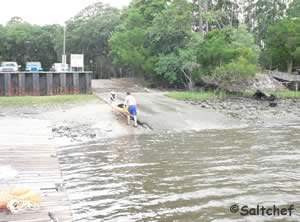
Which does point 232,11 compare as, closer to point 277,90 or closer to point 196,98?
point 277,90

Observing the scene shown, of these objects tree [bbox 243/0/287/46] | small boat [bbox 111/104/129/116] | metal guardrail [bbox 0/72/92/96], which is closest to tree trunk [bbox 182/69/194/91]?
metal guardrail [bbox 0/72/92/96]

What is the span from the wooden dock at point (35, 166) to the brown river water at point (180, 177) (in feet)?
1.14

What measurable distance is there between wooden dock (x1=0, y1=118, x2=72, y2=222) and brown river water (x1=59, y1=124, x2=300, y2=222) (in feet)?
1.14

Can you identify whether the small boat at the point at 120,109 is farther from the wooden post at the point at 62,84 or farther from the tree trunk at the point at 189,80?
the tree trunk at the point at 189,80

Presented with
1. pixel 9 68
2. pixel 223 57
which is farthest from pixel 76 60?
pixel 223 57

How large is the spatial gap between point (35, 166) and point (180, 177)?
11.4 feet

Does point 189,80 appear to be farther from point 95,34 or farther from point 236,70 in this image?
point 95,34

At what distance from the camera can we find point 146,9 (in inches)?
1747

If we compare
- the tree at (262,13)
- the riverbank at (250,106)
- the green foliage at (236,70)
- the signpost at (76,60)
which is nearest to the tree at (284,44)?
the riverbank at (250,106)

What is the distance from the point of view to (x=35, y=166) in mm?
11102

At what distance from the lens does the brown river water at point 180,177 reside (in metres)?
8.12

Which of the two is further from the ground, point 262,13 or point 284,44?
point 262,13

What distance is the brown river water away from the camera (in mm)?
8117

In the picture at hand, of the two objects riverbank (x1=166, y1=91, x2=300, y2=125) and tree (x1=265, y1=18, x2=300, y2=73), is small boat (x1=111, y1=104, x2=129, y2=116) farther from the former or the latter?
tree (x1=265, y1=18, x2=300, y2=73)
